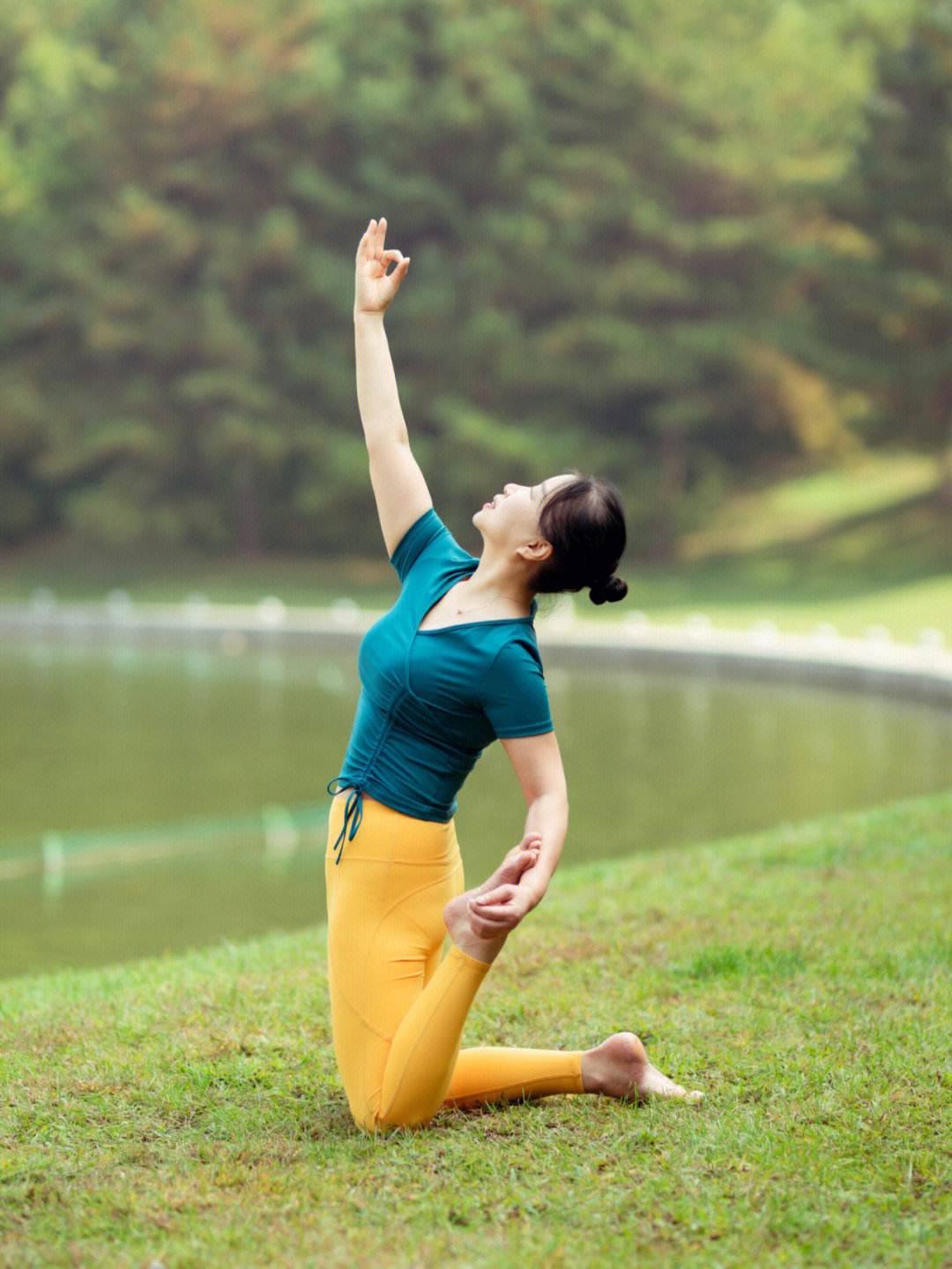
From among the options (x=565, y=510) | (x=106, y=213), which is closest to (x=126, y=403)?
(x=106, y=213)

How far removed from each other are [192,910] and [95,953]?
0.78 metres

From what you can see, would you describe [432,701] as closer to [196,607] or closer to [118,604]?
[196,607]

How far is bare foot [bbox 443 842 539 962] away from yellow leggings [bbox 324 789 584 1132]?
51mm

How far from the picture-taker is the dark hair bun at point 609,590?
3.05 metres

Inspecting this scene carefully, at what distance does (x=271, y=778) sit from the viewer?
11109mm

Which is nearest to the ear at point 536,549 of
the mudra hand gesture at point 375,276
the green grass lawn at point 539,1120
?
the mudra hand gesture at point 375,276

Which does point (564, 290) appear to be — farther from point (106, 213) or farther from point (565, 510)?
point (565, 510)

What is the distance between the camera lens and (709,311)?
87.6 feet

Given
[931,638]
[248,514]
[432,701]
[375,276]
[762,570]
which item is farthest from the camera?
[248,514]

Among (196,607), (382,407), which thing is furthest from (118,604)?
(382,407)

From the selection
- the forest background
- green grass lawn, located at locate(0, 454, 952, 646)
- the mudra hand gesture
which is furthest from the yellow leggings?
the forest background

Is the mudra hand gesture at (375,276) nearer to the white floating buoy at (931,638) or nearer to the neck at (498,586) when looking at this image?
the neck at (498,586)

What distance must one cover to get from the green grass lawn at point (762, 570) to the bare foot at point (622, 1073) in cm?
1625

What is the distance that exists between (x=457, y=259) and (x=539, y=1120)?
25.8 meters
